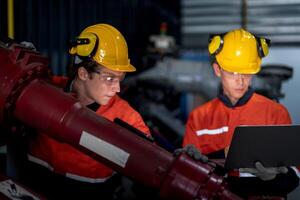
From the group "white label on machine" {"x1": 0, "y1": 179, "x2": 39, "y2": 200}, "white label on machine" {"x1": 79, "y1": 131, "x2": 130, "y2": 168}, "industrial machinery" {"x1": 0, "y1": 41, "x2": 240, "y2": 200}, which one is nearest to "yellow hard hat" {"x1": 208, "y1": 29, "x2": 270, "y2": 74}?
"industrial machinery" {"x1": 0, "y1": 41, "x2": 240, "y2": 200}

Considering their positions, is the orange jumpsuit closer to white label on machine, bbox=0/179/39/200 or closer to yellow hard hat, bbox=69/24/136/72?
yellow hard hat, bbox=69/24/136/72

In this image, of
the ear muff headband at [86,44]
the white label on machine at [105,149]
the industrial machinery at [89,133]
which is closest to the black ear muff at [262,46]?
the ear muff headband at [86,44]

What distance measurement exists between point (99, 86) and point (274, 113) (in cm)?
94

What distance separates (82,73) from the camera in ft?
6.91

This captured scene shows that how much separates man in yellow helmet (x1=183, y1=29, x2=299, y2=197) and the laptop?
1.65 ft

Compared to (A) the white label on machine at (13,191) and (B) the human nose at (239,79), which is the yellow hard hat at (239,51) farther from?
(A) the white label on machine at (13,191)

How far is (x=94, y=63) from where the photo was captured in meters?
2.04

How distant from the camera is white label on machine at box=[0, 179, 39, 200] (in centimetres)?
146

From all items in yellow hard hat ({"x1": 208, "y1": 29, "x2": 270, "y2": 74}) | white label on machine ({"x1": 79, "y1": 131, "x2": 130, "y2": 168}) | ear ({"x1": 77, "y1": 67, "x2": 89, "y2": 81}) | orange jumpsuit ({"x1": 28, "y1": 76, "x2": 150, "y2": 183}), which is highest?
yellow hard hat ({"x1": 208, "y1": 29, "x2": 270, "y2": 74})

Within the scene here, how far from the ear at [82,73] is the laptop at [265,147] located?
825 millimetres

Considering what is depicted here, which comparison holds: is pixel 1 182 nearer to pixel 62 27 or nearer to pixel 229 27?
pixel 62 27

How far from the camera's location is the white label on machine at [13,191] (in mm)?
1461

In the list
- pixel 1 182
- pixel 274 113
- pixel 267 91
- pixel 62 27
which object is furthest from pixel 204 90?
pixel 1 182

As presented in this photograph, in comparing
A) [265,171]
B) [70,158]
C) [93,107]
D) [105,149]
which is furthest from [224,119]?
[105,149]
